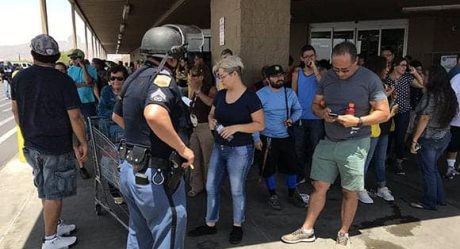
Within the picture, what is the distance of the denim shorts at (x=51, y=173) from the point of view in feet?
10.6

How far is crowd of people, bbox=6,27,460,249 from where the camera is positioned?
2.30 m


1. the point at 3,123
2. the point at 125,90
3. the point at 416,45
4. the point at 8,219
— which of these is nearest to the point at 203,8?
the point at 3,123

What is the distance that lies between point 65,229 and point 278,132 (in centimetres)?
228

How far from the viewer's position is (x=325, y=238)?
3609mm

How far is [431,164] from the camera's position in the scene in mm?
4195

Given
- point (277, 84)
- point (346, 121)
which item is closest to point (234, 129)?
point (346, 121)

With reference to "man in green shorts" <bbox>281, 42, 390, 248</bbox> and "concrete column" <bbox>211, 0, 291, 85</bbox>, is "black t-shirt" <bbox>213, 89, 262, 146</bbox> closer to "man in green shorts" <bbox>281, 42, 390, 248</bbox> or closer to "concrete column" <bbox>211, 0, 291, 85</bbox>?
"man in green shorts" <bbox>281, 42, 390, 248</bbox>

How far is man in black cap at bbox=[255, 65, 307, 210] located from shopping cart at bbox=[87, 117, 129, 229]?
1.48 metres

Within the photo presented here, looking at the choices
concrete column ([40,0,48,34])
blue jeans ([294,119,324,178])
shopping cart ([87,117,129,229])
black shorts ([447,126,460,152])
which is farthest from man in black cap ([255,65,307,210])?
concrete column ([40,0,48,34])

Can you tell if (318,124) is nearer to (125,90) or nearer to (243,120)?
(243,120)

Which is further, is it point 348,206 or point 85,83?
point 85,83

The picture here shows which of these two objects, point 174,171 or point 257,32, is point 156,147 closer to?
point 174,171

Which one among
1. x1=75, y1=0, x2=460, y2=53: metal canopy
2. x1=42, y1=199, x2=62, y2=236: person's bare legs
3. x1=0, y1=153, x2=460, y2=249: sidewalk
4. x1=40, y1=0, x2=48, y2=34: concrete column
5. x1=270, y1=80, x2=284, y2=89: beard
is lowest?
x1=0, y1=153, x2=460, y2=249: sidewalk

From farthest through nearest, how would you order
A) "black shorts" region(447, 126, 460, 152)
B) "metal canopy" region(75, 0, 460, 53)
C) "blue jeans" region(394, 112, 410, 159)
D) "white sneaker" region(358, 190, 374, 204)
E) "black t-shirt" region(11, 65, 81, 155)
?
"metal canopy" region(75, 0, 460, 53), "blue jeans" region(394, 112, 410, 159), "black shorts" region(447, 126, 460, 152), "white sneaker" region(358, 190, 374, 204), "black t-shirt" region(11, 65, 81, 155)
